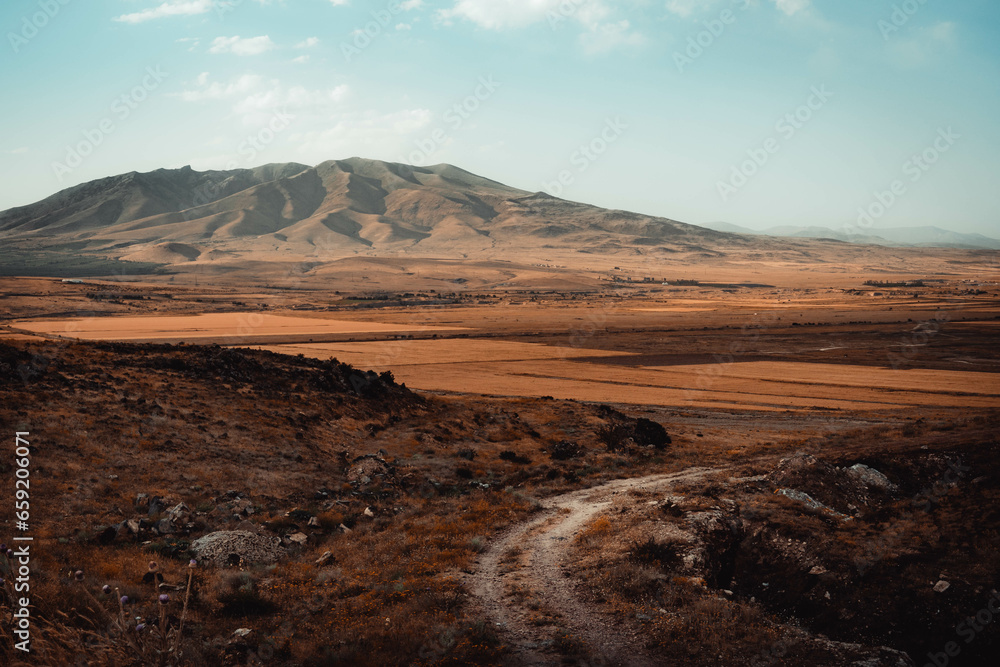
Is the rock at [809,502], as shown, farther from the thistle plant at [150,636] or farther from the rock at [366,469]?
the thistle plant at [150,636]

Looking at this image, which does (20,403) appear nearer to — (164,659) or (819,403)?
(164,659)

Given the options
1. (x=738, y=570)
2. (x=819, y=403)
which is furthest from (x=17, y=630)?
(x=819, y=403)

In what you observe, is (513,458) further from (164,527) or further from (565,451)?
(164,527)

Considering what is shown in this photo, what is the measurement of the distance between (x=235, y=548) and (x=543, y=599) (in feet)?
27.3

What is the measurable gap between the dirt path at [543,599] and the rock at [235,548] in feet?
18.9

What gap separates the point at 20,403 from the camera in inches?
896

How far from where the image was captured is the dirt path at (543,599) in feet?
37.7

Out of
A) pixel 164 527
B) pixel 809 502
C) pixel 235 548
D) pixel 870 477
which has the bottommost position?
pixel 235 548

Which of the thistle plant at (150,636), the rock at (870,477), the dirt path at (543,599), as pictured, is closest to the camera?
the thistle plant at (150,636)

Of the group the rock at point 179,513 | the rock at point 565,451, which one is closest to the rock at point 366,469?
the rock at point 179,513

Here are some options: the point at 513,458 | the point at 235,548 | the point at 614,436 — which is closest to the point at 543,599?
the point at 235,548

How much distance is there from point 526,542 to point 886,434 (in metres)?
20.6

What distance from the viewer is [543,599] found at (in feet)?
45.2

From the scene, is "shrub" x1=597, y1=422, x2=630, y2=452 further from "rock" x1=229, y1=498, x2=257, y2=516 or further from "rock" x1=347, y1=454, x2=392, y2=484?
"rock" x1=229, y1=498, x2=257, y2=516
